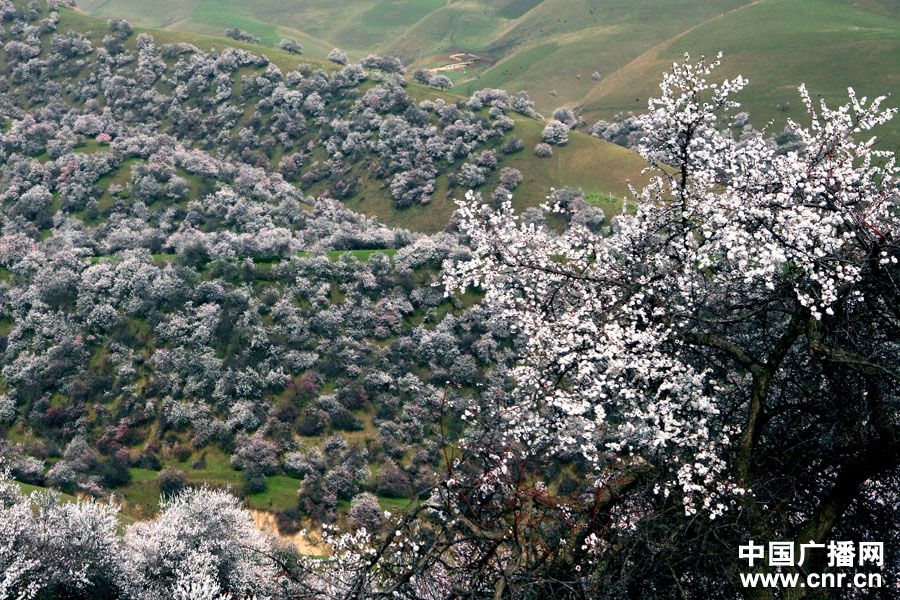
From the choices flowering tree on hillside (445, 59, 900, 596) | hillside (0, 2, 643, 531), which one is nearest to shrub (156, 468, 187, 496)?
hillside (0, 2, 643, 531)

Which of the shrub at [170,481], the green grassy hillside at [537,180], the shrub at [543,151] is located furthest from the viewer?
the shrub at [543,151]

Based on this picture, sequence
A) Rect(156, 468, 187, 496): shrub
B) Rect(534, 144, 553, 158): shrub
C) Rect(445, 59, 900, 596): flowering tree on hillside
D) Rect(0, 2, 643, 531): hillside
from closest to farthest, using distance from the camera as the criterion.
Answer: Rect(445, 59, 900, 596): flowering tree on hillside → Rect(156, 468, 187, 496): shrub → Rect(0, 2, 643, 531): hillside → Rect(534, 144, 553, 158): shrub

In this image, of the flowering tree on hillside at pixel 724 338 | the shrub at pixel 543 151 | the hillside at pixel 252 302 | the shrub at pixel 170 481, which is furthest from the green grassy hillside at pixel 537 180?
the flowering tree on hillside at pixel 724 338

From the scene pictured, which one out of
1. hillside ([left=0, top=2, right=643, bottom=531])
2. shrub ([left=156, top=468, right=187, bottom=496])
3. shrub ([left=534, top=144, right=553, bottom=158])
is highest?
shrub ([left=534, top=144, right=553, bottom=158])

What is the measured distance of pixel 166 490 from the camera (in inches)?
3588

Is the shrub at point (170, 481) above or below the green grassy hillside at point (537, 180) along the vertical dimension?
below

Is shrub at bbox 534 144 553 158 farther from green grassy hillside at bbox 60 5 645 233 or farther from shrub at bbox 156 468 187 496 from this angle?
shrub at bbox 156 468 187 496

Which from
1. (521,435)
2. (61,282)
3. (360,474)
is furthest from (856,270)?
(61,282)

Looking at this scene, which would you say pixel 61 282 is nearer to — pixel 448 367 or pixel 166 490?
pixel 166 490

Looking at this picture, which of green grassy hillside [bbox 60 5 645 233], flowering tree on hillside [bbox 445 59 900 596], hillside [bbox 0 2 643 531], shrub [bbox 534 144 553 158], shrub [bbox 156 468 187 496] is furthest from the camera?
shrub [bbox 534 144 553 158]

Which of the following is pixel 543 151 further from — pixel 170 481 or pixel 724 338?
pixel 724 338

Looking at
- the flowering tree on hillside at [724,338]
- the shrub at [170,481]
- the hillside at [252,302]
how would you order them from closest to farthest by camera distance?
the flowering tree on hillside at [724,338], the shrub at [170,481], the hillside at [252,302]

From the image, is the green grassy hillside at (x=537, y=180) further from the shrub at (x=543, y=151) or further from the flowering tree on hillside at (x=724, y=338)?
the flowering tree on hillside at (x=724, y=338)

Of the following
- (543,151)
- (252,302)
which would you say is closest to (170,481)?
(252,302)
